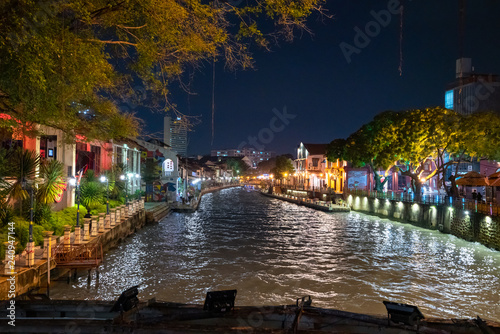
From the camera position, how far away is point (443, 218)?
2844 cm

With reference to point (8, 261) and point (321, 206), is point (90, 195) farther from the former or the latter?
point (321, 206)

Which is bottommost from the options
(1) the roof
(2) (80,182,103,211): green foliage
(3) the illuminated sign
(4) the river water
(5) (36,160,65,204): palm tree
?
(4) the river water

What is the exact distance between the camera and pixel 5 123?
8.22 metres

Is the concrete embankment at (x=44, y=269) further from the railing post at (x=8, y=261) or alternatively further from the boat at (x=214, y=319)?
the boat at (x=214, y=319)

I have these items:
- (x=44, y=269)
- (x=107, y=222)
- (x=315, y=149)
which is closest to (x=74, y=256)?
(x=44, y=269)

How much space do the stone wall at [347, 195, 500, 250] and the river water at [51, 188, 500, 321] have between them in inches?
32.1

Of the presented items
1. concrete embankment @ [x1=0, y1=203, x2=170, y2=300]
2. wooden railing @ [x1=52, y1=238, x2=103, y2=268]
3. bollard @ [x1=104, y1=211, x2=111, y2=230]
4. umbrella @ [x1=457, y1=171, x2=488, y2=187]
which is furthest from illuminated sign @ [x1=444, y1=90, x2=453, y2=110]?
Answer: wooden railing @ [x1=52, y1=238, x2=103, y2=268]

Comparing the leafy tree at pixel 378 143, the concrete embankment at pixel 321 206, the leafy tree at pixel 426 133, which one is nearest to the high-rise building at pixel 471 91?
the leafy tree at pixel 426 133

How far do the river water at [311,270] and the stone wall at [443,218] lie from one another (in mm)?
816

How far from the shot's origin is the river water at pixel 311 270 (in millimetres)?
12656

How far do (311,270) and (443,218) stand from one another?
16.8 m

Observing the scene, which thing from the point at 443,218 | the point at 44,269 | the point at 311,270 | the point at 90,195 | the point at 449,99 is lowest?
the point at 311,270

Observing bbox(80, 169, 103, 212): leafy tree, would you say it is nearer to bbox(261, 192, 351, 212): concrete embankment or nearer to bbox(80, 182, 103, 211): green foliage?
bbox(80, 182, 103, 211): green foliage

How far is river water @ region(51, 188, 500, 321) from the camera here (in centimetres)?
1266
